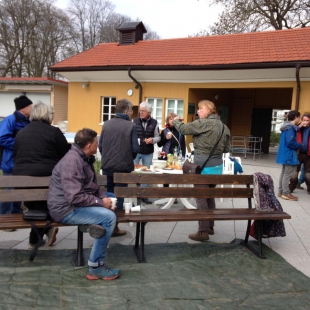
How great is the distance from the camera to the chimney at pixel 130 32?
17.4 metres

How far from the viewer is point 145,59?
14922 millimetres

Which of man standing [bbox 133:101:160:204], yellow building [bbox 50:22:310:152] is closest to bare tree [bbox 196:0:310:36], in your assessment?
yellow building [bbox 50:22:310:152]

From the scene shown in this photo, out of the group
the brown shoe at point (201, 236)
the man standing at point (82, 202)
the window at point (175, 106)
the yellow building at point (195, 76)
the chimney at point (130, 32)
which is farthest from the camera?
the chimney at point (130, 32)

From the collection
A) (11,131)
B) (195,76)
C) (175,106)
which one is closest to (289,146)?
(11,131)

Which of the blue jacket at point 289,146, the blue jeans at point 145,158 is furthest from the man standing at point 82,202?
the blue jacket at point 289,146

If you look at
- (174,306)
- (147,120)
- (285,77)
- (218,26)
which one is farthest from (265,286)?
(218,26)

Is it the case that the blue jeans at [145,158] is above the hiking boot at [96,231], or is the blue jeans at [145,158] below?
above

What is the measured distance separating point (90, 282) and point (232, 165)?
474 cm

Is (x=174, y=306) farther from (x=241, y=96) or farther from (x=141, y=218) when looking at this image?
(x=241, y=96)

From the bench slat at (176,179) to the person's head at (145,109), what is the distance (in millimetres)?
1888

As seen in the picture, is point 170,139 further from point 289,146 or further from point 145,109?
point 289,146

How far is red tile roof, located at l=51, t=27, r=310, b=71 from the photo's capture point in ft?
41.4

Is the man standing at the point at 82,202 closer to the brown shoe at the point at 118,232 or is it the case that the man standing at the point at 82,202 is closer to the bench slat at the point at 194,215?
the bench slat at the point at 194,215

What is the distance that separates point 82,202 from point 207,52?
12.2 meters
